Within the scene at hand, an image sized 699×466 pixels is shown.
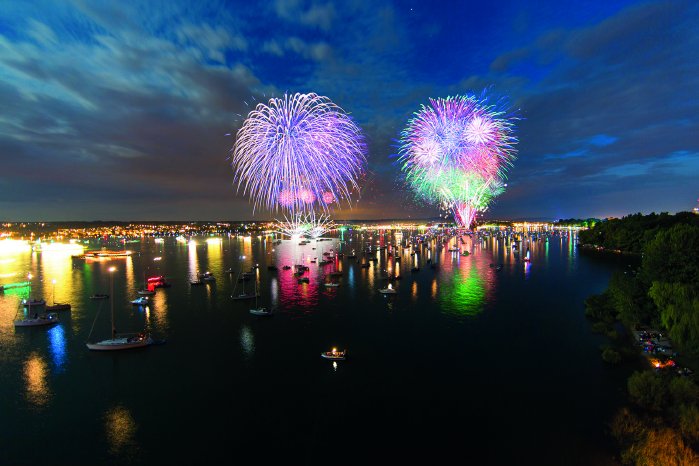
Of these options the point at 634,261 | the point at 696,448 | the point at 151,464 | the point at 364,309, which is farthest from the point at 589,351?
the point at 634,261

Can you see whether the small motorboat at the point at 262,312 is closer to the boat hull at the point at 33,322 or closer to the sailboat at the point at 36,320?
the sailboat at the point at 36,320

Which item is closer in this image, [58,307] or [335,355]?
[335,355]

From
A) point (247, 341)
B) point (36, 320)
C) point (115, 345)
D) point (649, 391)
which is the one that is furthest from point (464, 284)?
point (36, 320)

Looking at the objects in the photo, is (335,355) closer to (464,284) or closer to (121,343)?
(121,343)

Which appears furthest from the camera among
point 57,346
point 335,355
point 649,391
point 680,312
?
point 57,346

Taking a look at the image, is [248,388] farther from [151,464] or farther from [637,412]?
[637,412]

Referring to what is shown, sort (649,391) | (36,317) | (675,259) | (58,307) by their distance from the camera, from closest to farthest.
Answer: (649,391) → (675,259) → (36,317) → (58,307)

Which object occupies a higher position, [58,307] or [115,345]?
[58,307]

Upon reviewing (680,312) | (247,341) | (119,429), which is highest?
(680,312)
